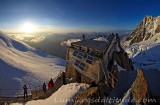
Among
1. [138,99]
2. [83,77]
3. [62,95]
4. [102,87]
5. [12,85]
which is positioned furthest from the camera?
[12,85]

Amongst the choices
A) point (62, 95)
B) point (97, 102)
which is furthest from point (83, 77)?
point (97, 102)

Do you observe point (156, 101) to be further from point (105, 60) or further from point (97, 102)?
point (105, 60)

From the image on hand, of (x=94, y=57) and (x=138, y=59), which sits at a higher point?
(x=94, y=57)

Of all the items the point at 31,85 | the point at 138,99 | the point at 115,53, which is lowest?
the point at 31,85

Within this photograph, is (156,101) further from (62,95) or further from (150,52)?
(150,52)

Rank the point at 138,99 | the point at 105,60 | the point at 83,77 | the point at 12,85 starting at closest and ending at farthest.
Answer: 1. the point at 138,99
2. the point at 105,60
3. the point at 83,77
4. the point at 12,85

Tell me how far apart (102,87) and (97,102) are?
1.79 meters

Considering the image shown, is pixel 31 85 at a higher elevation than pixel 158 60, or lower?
lower

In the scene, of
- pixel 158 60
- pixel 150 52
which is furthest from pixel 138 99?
pixel 150 52

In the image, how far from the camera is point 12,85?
47.4 metres

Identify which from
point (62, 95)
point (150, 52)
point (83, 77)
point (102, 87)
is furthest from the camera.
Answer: point (150, 52)

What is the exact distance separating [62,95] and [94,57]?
15.1 feet

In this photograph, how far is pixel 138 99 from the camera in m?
12.4

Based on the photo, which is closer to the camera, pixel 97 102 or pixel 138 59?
pixel 97 102
